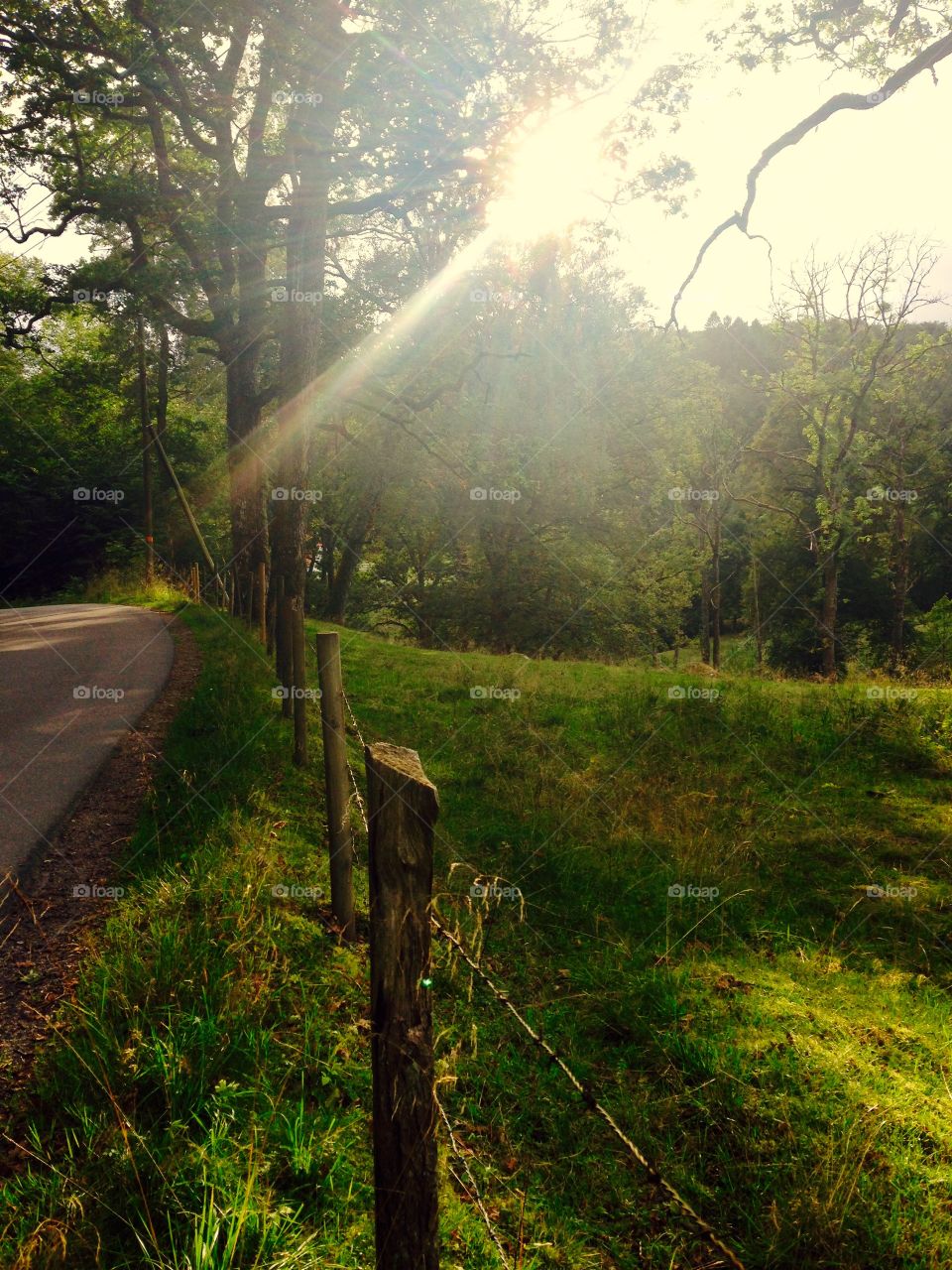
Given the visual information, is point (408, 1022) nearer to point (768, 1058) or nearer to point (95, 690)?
point (768, 1058)

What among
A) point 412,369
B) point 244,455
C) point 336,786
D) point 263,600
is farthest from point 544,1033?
point 412,369

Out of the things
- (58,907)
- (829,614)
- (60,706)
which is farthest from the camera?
(829,614)

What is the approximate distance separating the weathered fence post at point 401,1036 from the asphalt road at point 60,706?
13.2 ft

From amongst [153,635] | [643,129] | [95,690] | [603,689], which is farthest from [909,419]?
[95,690]

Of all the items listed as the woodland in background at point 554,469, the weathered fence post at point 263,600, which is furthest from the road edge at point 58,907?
the woodland in background at point 554,469

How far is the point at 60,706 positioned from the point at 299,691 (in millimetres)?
3806

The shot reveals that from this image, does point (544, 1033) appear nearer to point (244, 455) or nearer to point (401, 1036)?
point (401, 1036)

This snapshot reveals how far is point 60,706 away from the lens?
31.4ft

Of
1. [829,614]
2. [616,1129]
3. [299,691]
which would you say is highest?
[299,691]

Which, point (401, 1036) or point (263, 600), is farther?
point (263, 600)

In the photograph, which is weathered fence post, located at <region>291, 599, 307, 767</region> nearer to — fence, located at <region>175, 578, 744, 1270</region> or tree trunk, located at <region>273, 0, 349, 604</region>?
tree trunk, located at <region>273, 0, 349, 604</region>

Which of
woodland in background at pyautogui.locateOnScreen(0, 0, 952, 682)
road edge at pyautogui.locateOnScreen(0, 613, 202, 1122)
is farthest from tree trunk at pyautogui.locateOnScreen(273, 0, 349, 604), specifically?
road edge at pyautogui.locateOnScreen(0, 613, 202, 1122)

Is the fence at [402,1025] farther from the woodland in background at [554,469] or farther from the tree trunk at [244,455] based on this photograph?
the woodland in background at [554,469]

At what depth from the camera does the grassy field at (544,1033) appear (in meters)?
3.16
